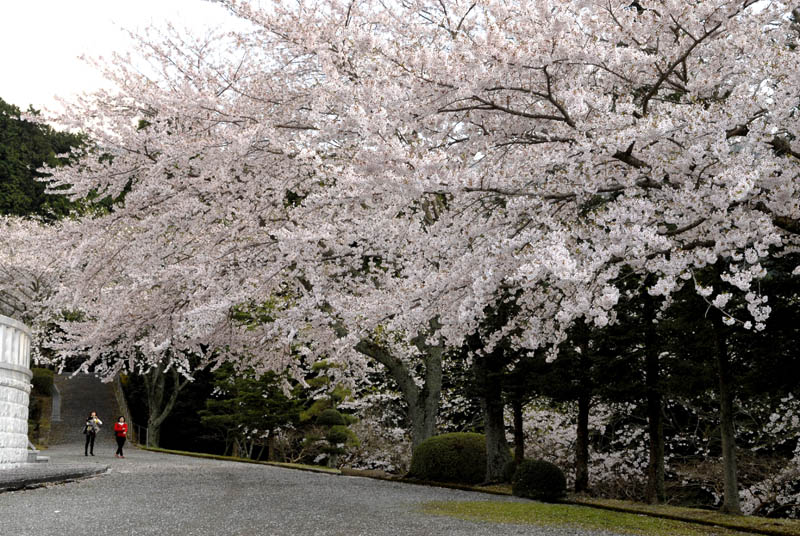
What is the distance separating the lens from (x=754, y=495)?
46.5 feet

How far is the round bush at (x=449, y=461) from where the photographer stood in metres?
15.6

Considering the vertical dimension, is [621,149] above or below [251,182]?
below

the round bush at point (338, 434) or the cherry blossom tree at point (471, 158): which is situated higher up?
the cherry blossom tree at point (471, 158)

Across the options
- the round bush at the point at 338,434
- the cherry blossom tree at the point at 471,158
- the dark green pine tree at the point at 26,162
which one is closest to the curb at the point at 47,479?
the cherry blossom tree at the point at 471,158

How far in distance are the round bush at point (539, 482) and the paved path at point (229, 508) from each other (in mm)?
577

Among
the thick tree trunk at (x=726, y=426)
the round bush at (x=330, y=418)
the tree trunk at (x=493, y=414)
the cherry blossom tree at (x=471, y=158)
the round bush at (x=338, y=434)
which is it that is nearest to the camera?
the cherry blossom tree at (x=471, y=158)

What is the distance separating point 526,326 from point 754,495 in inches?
331

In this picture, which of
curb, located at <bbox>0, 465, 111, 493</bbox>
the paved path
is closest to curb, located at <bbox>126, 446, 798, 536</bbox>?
the paved path

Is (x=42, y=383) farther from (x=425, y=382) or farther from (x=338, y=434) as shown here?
(x=425, y=382)

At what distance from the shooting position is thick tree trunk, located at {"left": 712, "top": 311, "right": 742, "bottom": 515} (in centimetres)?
1045

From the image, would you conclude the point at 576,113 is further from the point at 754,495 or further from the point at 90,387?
the point at 90,387

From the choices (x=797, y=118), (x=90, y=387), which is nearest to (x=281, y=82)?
(x=797, y=118)

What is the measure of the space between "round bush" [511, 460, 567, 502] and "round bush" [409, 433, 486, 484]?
99.1 inches

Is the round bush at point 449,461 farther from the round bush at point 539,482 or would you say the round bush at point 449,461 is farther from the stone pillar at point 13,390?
the stone pillar at point 13,390
